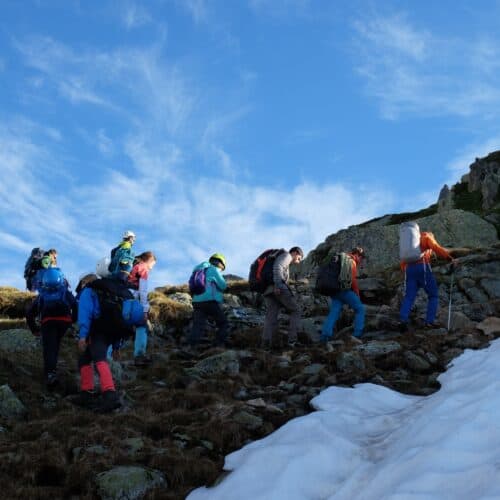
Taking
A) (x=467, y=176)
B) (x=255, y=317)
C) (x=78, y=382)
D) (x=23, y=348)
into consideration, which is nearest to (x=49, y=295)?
(x=78, y=382)

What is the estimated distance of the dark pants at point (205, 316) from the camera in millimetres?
14727

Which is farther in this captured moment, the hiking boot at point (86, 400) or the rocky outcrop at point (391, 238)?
the rocky outcrop at point (391, 238)

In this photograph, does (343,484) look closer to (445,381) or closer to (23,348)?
(445,381)

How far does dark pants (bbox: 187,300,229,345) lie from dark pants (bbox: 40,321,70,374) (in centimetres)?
405

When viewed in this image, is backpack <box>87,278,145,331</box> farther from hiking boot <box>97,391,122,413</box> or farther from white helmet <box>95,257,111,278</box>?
white helmet <box>95,257,111,278</box>

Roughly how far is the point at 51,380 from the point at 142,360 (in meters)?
2.92

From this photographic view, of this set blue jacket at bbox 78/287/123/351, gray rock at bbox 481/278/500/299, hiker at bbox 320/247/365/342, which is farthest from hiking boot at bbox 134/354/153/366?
gray rock at bbox 481/278/500/299

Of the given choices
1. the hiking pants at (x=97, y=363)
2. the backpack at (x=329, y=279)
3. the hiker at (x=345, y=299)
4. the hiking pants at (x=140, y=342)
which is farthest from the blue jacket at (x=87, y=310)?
the hiker at (x=345, y=299)

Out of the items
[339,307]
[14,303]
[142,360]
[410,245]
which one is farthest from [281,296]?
[14,303]

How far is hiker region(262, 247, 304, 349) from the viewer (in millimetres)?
14422

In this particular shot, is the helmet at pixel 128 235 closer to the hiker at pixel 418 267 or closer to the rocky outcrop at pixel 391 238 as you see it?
the hiker at pixel 418 267

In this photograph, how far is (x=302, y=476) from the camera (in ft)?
20.2

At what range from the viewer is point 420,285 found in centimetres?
1512

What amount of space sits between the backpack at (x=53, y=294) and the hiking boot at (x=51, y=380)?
112cm
